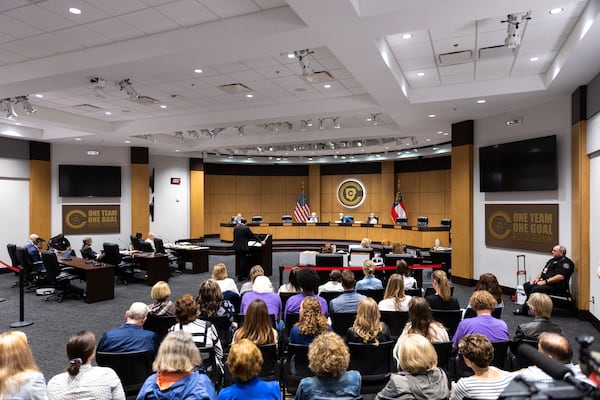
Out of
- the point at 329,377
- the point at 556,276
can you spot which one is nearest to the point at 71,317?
the point at 329,377

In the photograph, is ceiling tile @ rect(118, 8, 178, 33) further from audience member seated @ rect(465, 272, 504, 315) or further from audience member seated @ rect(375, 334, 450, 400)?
audience member seated @ rect(465, 272, 504, 315)

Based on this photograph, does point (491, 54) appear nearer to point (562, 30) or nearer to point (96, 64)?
point (562, 30)

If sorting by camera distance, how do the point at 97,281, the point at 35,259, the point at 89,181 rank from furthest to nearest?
1. the point at 89,181
2. the point at 35,259
3. the point at 97,281

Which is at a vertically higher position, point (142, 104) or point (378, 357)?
point (142, 104)

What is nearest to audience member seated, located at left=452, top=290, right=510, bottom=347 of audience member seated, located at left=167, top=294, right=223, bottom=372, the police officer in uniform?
audience member seated, located at left=167, top=294, right=223, bottom=372

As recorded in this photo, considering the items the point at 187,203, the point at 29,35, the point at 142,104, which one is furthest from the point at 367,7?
the point at 187,203

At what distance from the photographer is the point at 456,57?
21.1ft

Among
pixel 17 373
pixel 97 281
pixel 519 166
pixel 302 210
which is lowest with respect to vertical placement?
pixel 97 281

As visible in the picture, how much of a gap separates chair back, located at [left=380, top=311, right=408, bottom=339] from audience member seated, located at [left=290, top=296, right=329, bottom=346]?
41.4 inches

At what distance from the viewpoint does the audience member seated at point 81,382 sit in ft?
8.23

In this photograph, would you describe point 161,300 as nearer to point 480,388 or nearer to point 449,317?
point 449,317

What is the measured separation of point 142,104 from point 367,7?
21.7 ft

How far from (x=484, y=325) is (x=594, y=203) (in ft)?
14.3

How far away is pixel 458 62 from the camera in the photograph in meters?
6.66
